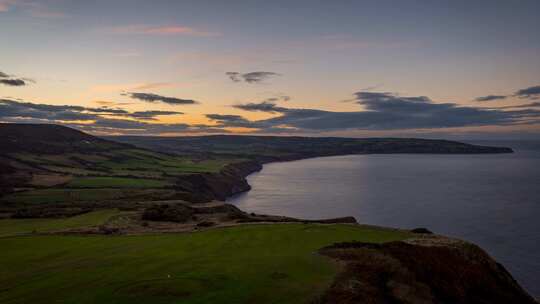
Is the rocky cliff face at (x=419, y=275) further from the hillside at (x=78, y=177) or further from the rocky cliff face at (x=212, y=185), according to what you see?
the rocky cliff face at (x=212, y=185)

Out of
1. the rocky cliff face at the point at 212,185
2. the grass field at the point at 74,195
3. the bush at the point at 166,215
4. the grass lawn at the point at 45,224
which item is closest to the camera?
the grass lawn at the point at 45,224

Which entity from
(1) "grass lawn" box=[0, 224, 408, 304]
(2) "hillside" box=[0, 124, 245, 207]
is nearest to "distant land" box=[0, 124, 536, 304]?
(1) "grass lawn" box=[0, 224, 408, 304]

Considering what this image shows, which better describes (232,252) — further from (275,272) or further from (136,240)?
(136,240)

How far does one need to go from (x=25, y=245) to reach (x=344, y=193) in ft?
421

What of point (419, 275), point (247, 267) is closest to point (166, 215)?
point (247, 267)

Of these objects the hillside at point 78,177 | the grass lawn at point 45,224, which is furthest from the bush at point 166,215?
the hillside at point 78,177

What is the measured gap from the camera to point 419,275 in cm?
2519

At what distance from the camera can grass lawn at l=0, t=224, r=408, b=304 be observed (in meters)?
A: 21.3

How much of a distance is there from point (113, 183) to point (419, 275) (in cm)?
11615

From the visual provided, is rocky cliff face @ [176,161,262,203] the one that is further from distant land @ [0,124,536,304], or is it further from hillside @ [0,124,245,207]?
distant land @ [0,124,536,304]

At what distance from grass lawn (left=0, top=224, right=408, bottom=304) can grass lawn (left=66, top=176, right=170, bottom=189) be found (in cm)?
8284

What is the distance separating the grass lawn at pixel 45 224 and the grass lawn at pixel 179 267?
39.7ft

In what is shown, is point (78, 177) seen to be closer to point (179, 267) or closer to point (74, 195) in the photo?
point (74, 195)

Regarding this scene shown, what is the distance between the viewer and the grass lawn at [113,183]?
120 metres
